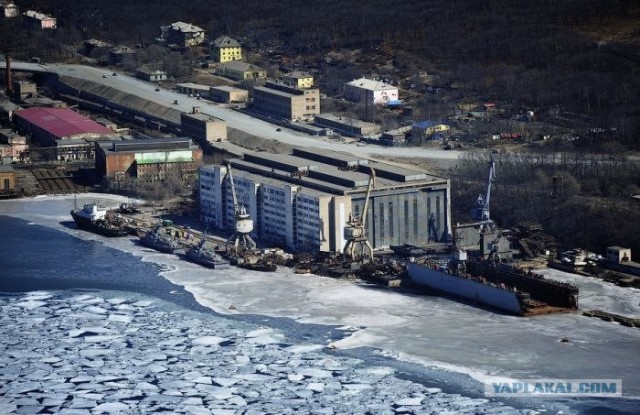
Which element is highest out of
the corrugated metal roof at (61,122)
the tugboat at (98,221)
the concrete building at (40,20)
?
the concrete building at (40,20)

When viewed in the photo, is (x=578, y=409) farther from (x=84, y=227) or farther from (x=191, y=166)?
(x=191, y=166)

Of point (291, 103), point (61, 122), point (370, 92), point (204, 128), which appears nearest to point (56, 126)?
point (61, 122)

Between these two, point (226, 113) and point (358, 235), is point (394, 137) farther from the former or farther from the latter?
point (358, 235)

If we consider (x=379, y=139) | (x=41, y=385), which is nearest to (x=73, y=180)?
(x=379, y=139)

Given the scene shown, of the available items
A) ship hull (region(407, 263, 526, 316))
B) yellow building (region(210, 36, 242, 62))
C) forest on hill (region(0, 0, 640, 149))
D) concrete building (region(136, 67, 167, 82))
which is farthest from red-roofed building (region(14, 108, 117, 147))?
ship hull (region(407, 263, 526, 316))

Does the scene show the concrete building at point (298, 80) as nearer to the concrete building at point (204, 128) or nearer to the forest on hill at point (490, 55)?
the forest on hill at point (490, 55)

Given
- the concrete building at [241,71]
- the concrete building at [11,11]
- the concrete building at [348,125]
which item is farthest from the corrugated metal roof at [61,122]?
the concrete building at [11,11]
